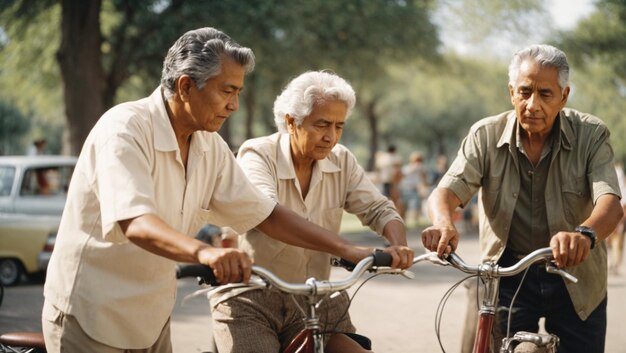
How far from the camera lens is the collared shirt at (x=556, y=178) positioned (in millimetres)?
3703

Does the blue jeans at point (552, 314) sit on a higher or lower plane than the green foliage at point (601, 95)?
lower

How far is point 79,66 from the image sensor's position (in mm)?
15242

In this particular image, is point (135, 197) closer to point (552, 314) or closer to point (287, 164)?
point (287, 164)

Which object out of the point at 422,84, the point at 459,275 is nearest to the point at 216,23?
the point at 459,275

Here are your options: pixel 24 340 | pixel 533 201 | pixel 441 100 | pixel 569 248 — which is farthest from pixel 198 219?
pixel 441 100

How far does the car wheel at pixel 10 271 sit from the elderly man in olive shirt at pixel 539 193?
776cm

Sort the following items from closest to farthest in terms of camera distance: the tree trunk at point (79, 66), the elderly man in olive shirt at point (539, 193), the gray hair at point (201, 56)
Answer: the gray hair at point (201, 56) < the elderly man in olive shirt at point (539, 193) < the tree trunk at point (79, 66)

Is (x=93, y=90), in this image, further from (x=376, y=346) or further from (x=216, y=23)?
(x=376, y=346)

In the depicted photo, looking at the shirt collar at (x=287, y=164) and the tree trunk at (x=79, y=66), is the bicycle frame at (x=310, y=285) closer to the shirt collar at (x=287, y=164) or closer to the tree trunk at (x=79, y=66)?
the shirt collar at (x=287, y=164)

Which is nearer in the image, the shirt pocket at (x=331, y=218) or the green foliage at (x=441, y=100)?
the shirt pocket at (x=331, y=218)

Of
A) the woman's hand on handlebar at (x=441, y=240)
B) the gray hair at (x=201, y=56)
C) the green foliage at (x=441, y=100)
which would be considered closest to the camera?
the gray hair at (x=201, y=56)

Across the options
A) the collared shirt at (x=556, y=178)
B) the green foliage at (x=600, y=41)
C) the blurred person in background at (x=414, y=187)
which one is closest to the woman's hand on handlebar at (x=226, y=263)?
the collared shirt at (x=556, y=178)

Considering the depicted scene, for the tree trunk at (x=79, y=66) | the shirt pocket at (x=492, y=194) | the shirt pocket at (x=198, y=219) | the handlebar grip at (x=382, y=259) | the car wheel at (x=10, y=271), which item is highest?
the tree trunk at (x=79, y=66)

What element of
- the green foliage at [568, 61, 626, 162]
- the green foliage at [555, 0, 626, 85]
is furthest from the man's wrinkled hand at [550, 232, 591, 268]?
the green foliage at [568, 61, 626, 162]
